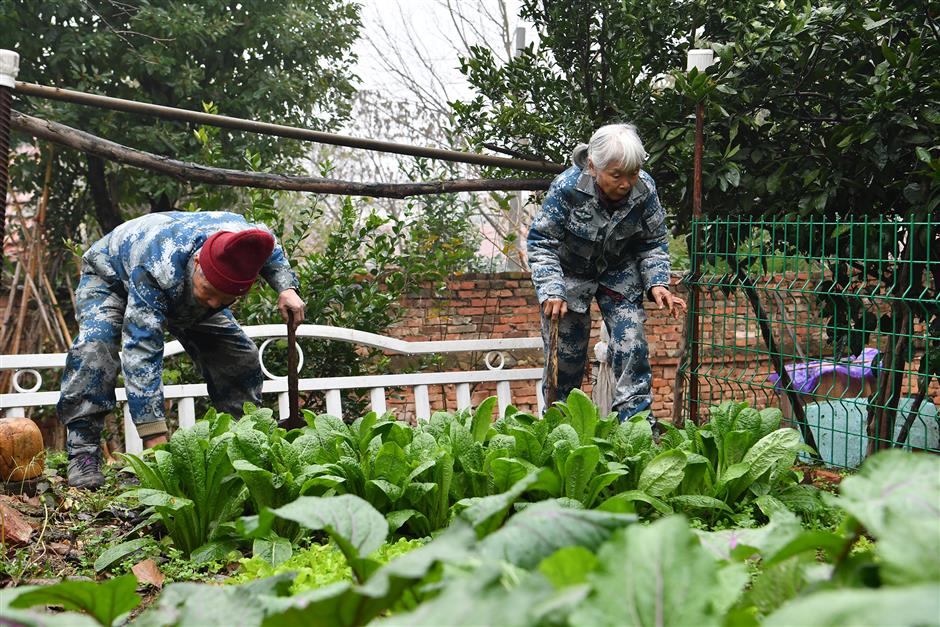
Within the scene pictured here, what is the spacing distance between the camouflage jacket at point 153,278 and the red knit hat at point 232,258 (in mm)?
128

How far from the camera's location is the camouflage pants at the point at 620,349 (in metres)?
4.77

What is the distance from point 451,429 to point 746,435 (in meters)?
1.14

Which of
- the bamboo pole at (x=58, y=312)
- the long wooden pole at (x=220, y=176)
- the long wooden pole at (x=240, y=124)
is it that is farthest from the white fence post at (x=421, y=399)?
the bamboo pole at (x=58, y=312)

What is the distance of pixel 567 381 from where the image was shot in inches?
204

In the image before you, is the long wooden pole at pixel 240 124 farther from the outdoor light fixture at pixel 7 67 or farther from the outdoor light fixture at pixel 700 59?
the outdoor light fixture at pixel 700 59

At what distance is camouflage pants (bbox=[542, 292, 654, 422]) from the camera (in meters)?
4.77

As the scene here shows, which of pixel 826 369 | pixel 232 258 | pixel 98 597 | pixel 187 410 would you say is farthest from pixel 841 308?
pixel 98 597

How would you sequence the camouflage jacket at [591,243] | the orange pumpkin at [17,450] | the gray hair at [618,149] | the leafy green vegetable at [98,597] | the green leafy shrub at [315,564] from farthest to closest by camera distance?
1. the camouflage jacket at [591,243]
2. the gray hair at [618,149]
3. the orange pumpkin at [17,450]
4. the green leafy shrub at [315,564]
5. the leafy green vegetable at [98,597]

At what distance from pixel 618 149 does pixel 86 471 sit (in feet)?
10.1

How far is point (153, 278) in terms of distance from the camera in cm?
400

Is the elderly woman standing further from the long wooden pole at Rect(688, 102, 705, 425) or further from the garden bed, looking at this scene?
the garden bed

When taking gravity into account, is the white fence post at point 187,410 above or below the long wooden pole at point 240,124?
below

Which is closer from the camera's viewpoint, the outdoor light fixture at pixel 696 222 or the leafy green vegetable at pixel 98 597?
the leafy green vegetable at pixel 98 597

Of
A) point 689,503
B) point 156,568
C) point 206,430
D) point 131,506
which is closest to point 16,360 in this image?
point 131,506
